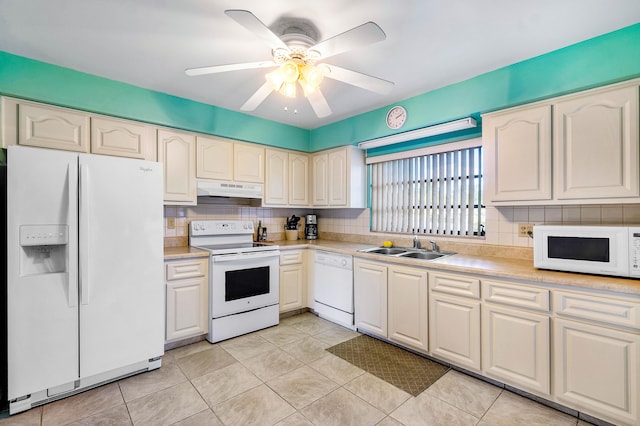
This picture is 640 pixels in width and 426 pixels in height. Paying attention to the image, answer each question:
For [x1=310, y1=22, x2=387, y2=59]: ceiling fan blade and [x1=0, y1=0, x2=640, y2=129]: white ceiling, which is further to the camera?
[x1=0, y1=0, x2=640, y2=129]: white ceiling

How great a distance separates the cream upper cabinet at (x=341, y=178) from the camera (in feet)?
12.2

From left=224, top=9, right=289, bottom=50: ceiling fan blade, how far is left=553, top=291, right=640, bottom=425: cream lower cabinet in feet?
7.31

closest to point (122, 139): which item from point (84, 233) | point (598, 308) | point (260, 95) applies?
→ point (84, 233)

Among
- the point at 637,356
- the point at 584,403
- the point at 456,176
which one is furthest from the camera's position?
the point at 456,176

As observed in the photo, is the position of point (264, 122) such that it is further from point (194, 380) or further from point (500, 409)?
point (500, 409)

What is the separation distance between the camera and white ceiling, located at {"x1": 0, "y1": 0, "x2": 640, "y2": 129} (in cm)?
167

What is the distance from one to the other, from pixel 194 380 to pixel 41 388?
2.98 ft

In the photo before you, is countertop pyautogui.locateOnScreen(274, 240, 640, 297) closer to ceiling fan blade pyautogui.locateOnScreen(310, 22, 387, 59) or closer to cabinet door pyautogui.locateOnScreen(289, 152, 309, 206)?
cabinet door pyautogui.locateOnScreen(289, 152, 309, 206)

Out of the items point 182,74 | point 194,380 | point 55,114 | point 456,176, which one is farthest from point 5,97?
point 456,176

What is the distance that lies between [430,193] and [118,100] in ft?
Answer: 10.1

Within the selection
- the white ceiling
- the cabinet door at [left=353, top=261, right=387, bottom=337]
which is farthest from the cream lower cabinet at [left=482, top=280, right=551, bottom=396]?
the white ceiling

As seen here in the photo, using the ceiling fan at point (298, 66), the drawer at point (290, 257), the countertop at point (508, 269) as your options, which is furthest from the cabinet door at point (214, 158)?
the ceiling fan at point (298, 66)

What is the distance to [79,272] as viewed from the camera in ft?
6.66

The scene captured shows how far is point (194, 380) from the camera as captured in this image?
226 cm
